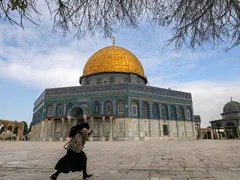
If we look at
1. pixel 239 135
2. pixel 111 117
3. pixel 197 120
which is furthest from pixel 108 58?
pixel 239 135

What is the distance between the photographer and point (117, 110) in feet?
73.9

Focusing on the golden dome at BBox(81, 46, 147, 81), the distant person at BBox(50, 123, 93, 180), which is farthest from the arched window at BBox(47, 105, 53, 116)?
the distant person at BBox(50, 123, 93, 180)

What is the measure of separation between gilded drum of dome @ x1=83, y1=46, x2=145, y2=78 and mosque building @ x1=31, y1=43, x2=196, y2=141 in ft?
0.98

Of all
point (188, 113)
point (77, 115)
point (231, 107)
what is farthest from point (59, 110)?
point (231, 107)

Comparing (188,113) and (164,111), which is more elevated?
(164,111)

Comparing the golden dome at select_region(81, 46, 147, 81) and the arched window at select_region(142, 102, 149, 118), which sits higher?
the golden dome at select_region(81, 46, 147, 81)

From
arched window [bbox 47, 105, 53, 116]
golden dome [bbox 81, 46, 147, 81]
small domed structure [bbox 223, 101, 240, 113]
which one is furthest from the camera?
small domed structure [bbox 223, 101, 240, 113]

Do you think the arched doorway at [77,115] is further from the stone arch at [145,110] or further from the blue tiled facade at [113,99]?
the stone arch at [145,110]

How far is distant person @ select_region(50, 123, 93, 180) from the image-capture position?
2.76 metres

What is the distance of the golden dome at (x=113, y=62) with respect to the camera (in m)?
27.2

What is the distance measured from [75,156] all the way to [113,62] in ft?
82.3

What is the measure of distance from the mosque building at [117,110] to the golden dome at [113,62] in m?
0.27

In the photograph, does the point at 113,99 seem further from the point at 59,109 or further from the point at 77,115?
the point at 59,109

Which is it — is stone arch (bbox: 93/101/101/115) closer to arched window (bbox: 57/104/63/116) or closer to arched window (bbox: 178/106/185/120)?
arched window (bbox: 57/104/63/116)
